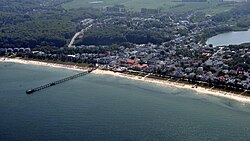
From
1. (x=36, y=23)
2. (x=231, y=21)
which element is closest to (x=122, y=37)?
(x=36, y=23)

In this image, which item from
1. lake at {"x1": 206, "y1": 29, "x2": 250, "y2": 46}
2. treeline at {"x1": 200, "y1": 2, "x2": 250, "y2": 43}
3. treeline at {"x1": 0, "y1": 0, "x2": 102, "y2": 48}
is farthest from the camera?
treeline at {"x1": 200, "y1": 2, "x2": 250, "y2": 43}

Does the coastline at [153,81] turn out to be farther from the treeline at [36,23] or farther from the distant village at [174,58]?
the treeline at [36,23]

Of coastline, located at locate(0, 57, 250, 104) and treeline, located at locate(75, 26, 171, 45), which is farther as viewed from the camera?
treeline, located at locate(75, 26, 171, 45)

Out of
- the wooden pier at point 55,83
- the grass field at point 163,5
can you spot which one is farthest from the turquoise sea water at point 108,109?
the grass field at point 163,5

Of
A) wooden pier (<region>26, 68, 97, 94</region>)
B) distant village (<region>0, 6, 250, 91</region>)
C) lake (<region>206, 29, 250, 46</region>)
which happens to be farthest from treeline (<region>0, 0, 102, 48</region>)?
lake (<region>206, 29, 250, 46</region>)

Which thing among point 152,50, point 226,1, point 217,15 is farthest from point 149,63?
point 226,1

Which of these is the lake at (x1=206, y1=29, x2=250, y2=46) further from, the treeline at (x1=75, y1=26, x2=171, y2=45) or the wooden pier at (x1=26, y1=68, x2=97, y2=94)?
the wooden pier at (x1=26, y1=68, x2=97, y2=94)

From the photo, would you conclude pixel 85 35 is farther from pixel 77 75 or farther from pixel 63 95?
pixel 63 95
